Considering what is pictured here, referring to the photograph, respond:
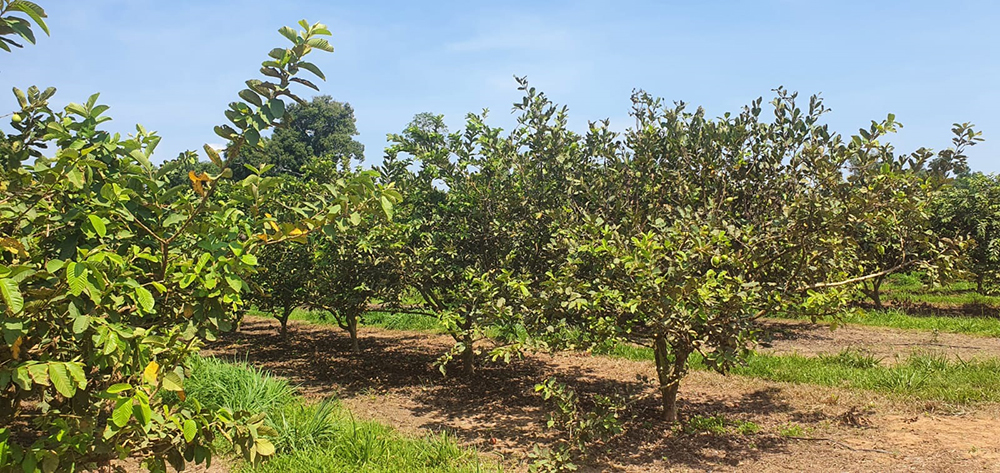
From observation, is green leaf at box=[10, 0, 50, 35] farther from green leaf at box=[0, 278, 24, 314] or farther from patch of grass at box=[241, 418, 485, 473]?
patch of grass at box=[241, 418, 485, 473]

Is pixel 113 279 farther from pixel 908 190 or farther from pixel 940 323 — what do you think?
pixel 940 323

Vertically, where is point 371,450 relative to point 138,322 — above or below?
below

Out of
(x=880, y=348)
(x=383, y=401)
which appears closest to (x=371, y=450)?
(x=383, y=401)

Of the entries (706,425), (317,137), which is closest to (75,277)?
(706,425)

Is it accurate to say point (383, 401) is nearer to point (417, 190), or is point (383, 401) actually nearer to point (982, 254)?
point (417, 190)

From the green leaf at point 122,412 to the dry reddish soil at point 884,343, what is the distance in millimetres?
8589

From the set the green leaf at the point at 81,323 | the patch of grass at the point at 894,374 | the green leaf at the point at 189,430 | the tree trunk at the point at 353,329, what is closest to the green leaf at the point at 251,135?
the green leaf at the point at 81,323

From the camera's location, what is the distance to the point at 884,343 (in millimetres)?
10656

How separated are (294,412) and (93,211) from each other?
170 inches

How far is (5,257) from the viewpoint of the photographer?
2.48m

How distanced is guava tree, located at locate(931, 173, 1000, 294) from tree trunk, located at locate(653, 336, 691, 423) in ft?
35.8

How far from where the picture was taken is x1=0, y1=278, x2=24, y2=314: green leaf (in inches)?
66.1

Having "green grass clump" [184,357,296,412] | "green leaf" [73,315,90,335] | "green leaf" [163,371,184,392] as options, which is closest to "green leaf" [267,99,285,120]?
"green leaf" [73,315,90,335]

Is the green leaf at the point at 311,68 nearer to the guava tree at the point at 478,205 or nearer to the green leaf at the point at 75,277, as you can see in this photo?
the green leaf at the point at 75,277
